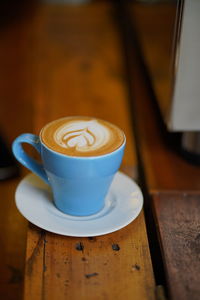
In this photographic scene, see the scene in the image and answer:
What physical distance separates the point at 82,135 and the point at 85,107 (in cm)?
38

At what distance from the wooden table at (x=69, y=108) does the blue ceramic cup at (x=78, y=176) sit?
42 mm

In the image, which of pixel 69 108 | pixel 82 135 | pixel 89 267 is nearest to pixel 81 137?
pixel 82 135

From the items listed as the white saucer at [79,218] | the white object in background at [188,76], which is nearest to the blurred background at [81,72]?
the white object in background at [188,76]

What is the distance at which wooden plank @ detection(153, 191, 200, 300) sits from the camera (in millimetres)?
453

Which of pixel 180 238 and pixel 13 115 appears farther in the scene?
pixel 13 115

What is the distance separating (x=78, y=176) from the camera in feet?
1.60

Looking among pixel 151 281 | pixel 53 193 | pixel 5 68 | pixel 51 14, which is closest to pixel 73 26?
pixel 51 14

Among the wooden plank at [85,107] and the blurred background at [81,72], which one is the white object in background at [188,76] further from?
the wooden plank at [85,107]

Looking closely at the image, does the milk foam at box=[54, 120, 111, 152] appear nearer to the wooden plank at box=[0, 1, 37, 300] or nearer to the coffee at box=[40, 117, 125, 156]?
the coffee at box=[40, 117, 125, 156]

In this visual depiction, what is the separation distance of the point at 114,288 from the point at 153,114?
51 centimetres

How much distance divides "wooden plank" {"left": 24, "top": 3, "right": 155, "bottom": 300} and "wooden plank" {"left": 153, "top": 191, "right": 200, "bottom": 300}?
0.08 ft

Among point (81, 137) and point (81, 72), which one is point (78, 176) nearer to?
point (81, 137)

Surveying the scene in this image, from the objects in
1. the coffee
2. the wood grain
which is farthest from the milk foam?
the wood grain

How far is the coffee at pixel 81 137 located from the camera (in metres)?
0.50
